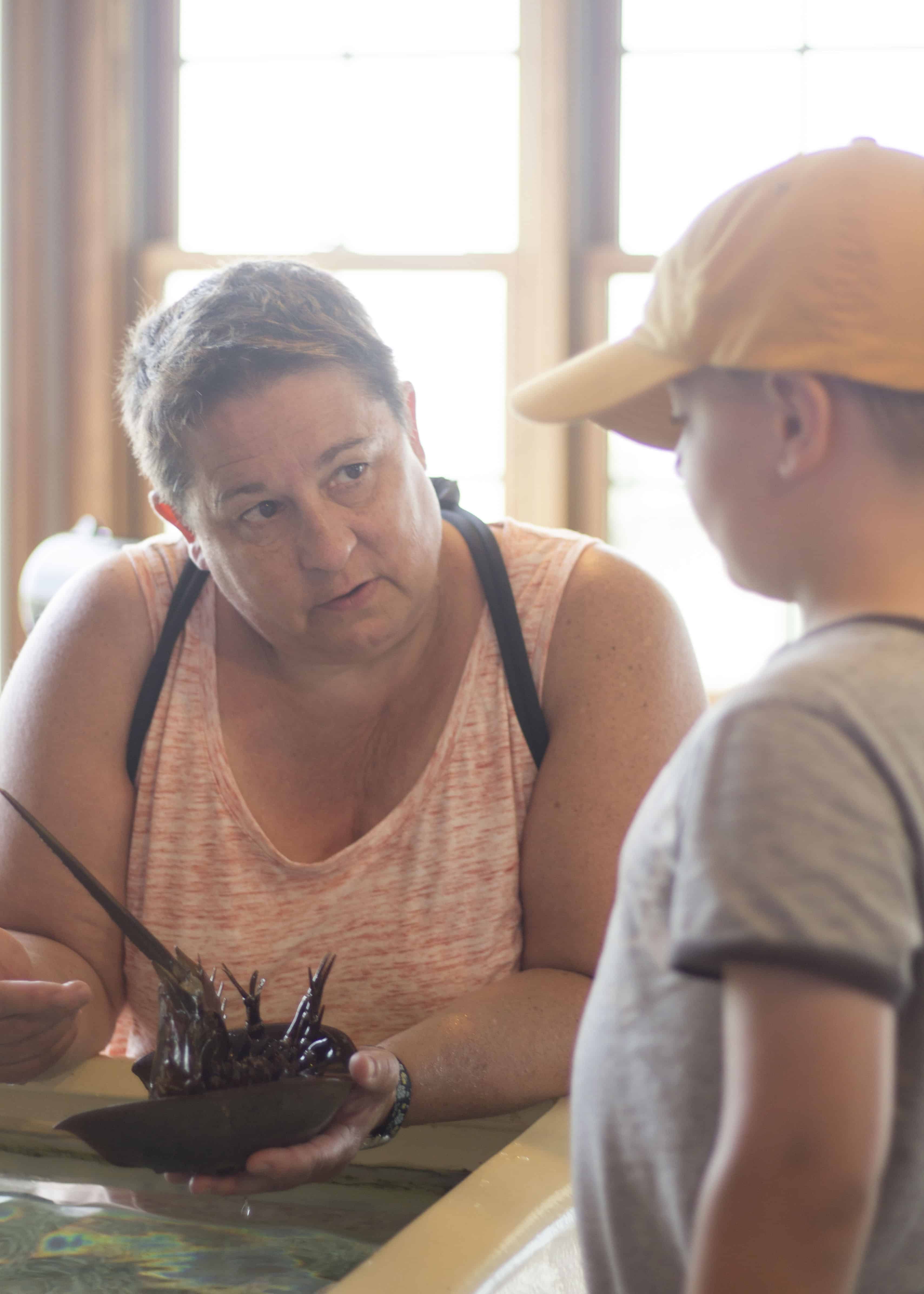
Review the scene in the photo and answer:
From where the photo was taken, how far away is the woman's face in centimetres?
109

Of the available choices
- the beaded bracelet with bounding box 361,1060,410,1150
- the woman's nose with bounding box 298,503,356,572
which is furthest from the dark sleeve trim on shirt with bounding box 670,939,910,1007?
the woman's nose with bounding box 298,503,356,572

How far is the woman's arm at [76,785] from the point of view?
4.02 ft

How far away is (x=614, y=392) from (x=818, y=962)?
0.28 metres

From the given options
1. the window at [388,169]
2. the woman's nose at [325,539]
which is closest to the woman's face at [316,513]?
the woman's nose at [325,539]

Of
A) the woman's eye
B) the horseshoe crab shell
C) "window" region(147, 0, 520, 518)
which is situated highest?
"window" region(147, 0, 520, 518)

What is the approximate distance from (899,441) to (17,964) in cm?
95

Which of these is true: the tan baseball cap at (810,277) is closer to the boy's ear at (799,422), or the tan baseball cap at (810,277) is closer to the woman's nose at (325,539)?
the boy's ear at (799,422)

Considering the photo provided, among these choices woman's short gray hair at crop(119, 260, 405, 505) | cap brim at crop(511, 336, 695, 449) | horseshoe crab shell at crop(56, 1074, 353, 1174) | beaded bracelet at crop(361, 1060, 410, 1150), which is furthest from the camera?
woman's short gray hair at crop(119, 260, 405, 505)

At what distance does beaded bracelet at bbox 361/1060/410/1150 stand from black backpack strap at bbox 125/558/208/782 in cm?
44

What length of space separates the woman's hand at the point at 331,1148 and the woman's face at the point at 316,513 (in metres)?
0.39

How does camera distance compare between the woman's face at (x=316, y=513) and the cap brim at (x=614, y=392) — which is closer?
the cap brim at (x=614, y=392)

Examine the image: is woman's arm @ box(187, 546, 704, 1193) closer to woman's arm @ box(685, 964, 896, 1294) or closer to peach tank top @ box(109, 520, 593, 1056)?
peach tank top @ box(109, 520, 593, 1056)

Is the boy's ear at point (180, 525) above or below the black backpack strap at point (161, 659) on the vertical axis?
above

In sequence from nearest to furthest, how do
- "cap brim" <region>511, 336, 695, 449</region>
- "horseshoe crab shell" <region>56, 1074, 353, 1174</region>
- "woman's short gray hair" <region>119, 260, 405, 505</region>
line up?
"cap brim" <region>511, 336, 695, 449</region> → "horseshoe crab shell" <region>56, 1074, 353, 1174</region> → "woman's short gray hair" <region>119, 260, 405, 505</region>
